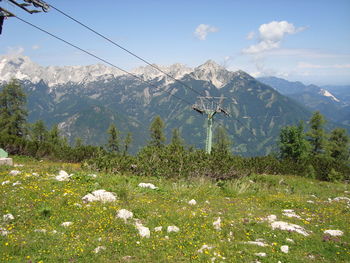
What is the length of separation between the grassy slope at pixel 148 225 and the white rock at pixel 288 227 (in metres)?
0.24

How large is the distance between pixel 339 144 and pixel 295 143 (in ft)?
60.1

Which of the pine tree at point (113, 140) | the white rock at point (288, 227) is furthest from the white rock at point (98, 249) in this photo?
the pine tree at point (113, 140)

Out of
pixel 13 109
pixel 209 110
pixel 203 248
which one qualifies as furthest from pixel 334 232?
pixel 13 109

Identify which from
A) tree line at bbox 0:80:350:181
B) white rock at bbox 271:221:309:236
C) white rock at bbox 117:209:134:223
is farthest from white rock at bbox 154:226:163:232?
tree line at bbox 0:80:350:181

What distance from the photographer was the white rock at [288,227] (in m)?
9.38

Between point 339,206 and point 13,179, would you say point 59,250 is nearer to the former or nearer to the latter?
point 13,179

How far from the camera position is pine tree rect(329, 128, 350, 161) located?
213 ft

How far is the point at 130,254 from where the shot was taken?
753 cm

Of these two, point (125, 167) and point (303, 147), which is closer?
point (125, 167)

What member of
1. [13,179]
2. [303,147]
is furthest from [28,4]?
[303,147]

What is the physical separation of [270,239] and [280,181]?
15164mm

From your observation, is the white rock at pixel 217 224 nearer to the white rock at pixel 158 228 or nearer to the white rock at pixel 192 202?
the white rock at pixel 158 228

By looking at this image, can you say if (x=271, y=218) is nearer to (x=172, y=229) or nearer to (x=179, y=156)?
(x=172, y=229)

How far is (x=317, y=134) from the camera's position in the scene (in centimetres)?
6156
